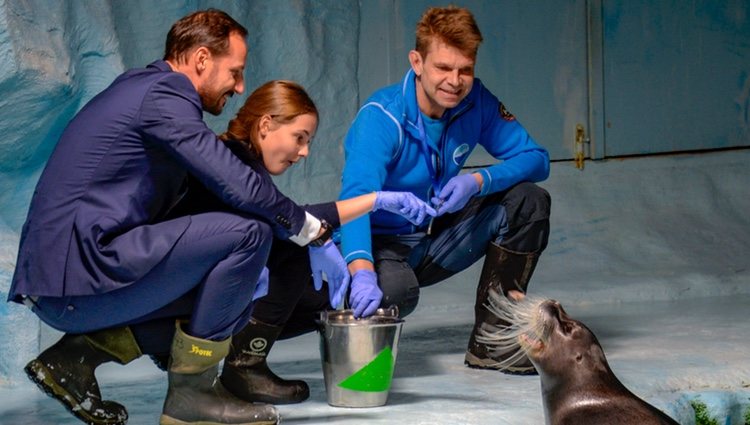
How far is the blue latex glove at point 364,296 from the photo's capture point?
158 inches

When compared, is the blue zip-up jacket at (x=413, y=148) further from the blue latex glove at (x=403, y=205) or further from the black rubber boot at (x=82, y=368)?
the black rubber boot at (x=82, y=368)

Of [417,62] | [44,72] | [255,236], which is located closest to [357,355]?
[255,236]

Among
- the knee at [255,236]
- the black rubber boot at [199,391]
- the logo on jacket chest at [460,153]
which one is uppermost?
the knee at [255,236]

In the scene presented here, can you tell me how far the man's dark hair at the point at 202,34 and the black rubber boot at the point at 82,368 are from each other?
0.77 meters

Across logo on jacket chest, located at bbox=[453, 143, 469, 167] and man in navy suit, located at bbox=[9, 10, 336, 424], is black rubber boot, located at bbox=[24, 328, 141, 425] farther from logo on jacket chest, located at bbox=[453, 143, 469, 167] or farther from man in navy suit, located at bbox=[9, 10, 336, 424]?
logo on jacket chest, located at bbox=[453, 143, 469, 167]

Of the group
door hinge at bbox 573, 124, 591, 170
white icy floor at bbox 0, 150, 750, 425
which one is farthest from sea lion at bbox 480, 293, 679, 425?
door hinge at bbox 573, 124, 591, 170

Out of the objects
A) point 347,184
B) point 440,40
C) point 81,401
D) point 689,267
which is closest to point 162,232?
point 81,401

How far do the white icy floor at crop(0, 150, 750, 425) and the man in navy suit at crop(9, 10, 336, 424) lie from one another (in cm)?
40

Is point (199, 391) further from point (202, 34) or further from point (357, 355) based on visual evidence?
point (202, 34)

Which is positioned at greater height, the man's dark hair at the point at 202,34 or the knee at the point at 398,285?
the man's dark hair at the point at 202,34

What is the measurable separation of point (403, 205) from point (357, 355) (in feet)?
1.57

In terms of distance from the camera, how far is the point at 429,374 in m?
4.58

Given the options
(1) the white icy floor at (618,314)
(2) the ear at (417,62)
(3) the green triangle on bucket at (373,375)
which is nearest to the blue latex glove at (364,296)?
(3) the green triangle on bucket at (373,375)

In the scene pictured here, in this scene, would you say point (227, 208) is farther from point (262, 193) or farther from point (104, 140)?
point (104, 140)
